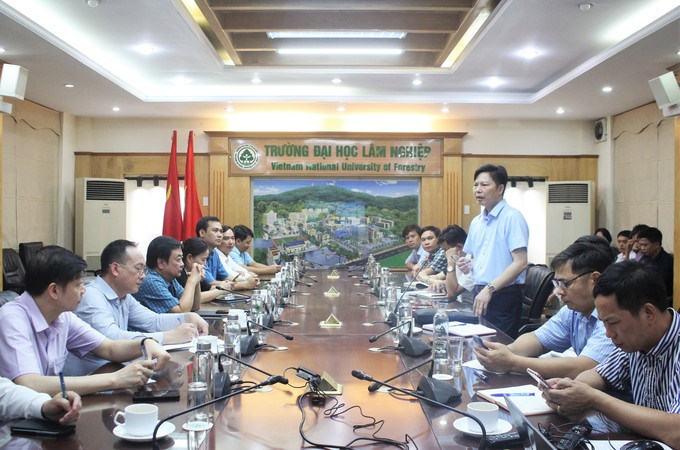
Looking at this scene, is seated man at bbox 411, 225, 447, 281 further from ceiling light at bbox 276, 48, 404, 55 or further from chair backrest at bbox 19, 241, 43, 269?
chair backrest at bbox 19, 241, 43, 269

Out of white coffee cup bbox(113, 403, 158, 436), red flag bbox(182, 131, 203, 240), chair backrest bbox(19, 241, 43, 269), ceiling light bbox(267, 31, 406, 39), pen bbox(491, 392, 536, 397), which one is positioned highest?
ceiling light bbox(267, 31, 406, 39)

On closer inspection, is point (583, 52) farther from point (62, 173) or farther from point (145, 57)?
point (62, 173)

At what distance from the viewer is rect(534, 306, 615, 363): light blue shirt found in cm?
212

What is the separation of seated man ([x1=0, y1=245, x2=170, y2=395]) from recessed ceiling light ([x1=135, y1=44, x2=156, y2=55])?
4213mm

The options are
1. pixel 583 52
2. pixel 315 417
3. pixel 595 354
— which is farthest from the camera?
pixel 583 52

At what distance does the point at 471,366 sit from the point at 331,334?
0.89 metres

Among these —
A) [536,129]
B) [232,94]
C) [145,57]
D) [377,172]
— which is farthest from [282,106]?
[536,129]

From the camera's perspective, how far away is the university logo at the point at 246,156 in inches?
344

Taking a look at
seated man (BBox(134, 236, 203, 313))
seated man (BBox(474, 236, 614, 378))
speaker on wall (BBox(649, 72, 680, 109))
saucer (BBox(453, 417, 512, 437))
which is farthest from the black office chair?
saucer (BBox(453, 417, 512, 437))

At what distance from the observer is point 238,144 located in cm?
875

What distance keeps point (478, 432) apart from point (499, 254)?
2.36 m

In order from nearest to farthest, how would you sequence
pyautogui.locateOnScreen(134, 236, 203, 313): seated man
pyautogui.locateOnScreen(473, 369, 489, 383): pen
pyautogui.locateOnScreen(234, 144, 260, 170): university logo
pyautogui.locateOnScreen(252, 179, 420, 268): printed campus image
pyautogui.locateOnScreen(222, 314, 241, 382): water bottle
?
pyautogui.locateOnScreen(473, 369, 489, 383): pen
pyautogui.locateOnScreen(222, 314, 241, 382): water bottle
pyautogui.locateOnScreen(134, 236, 203, 313): seated man
pyautogui.locateOnScreen(234, 144, 260, 170): university logo
pyautogui.locateOnScreen(252, 179, 420, 268): printed campus image

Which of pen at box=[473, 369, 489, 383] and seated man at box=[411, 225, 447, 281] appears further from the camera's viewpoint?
seated man at box=[411, 225, 447, 281]

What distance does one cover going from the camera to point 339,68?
677 centimetres
